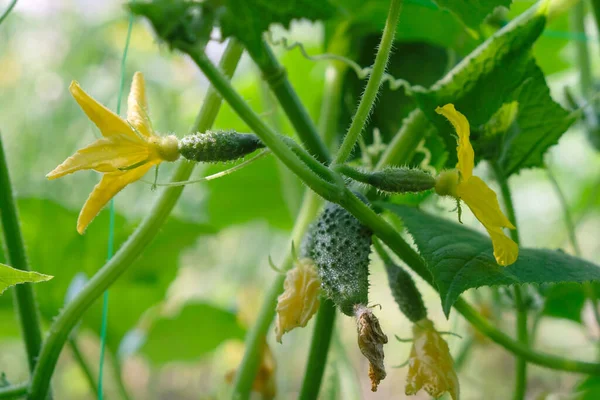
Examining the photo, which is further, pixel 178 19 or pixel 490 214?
pixel 490 214

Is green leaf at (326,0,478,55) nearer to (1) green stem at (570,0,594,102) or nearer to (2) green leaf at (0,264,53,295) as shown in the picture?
(1) green stem at (570,0,594,102)

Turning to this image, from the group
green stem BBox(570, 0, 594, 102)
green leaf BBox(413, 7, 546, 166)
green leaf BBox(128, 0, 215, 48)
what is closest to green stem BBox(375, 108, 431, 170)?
green leaf BBox(413, 7, 546, 166)

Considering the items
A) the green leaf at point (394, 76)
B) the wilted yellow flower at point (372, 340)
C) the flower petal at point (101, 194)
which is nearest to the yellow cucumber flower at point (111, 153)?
the flower petal at point (101, 194)

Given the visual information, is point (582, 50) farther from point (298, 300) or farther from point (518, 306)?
point (298, 300)

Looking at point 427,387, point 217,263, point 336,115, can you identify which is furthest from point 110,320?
point 217,263

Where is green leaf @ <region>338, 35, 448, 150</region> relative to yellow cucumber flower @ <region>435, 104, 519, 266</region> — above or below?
above

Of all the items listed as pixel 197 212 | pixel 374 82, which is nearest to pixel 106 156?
pixel 374 82

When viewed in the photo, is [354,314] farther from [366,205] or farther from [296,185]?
[296,185]
